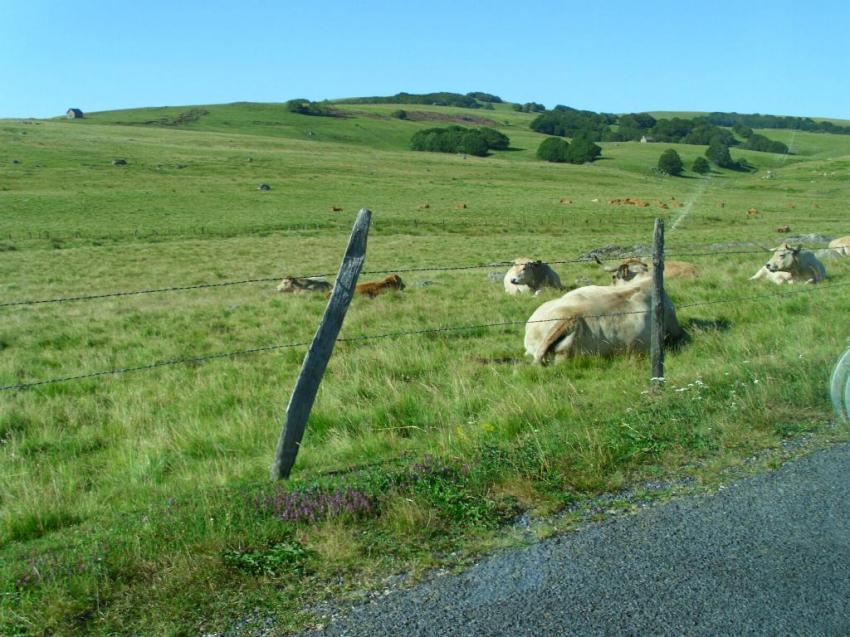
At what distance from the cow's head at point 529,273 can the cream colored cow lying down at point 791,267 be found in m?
4.82

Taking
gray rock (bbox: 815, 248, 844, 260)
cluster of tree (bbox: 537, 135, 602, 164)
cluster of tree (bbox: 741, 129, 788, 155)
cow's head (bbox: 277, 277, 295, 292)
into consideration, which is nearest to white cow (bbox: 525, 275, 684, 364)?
cow's head (bbox: 277, 277, 295, 292)

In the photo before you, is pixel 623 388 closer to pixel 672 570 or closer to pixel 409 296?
pixel 672 570

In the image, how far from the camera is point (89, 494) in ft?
21.8

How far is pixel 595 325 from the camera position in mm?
10719

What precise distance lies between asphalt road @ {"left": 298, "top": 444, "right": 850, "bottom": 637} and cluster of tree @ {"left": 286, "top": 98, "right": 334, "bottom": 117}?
162938 mm

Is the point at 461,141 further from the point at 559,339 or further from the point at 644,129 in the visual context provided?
the point at 559,339

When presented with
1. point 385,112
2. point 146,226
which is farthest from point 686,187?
point 385,112

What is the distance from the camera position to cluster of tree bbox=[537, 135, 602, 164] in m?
105

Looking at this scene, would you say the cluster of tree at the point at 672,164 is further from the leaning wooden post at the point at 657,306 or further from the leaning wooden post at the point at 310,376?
the leaning wooden post at the point at 310,376

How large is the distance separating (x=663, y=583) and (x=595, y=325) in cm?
649

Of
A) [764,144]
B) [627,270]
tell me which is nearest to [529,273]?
[627,270]

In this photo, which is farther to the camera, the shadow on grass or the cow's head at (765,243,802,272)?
the cow's head at (765,243,802,272)

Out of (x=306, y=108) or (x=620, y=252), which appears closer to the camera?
(x=620, y=252)

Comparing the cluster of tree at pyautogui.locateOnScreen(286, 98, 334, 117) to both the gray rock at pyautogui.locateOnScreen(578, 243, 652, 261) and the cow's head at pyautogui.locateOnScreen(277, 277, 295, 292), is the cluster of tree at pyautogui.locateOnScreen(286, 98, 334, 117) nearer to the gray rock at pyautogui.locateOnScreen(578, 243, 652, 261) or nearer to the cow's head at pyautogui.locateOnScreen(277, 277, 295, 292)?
the gray rock at pyautogui.locateOnScreen(578, 243, 652, 261)
